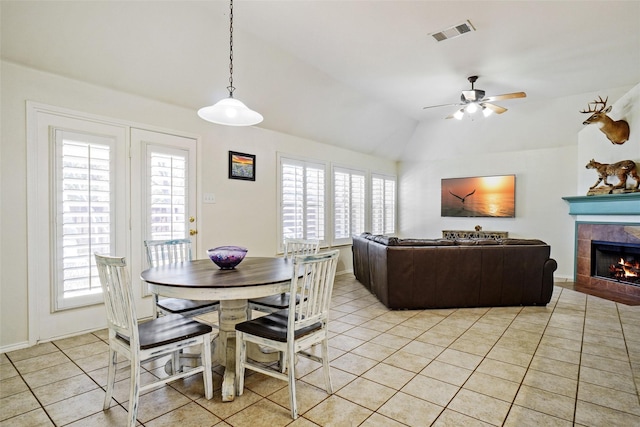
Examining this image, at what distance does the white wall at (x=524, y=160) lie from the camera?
5.62 m

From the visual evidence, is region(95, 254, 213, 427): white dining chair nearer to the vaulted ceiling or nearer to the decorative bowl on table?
the decorative bowl on table

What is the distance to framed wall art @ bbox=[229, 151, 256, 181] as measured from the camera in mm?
4395

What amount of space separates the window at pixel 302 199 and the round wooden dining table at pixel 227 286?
2.26 m

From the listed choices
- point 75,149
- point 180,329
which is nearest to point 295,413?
point 180,329

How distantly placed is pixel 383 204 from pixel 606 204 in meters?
3.81

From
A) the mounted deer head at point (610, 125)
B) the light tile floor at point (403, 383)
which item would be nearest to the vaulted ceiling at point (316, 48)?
the mounted deer head at point (610, 125)

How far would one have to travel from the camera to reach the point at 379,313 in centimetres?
395

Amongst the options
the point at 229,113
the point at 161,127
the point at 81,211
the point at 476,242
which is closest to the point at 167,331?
the point at 229,113

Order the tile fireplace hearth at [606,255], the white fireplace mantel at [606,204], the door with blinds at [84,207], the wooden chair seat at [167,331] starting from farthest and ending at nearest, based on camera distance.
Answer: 1. the tile fireplace hearth at [606,255]
2. the white fireplace mantel at [606,204]
3. the door with blinds at [84,207]
4. the wooden chair seat at [167,331]

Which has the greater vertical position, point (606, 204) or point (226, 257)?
point (606, 204)

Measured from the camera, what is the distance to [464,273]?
403 cm

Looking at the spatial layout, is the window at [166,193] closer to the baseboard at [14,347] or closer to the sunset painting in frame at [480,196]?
the baseboard at [14,347]

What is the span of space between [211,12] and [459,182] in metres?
5.80

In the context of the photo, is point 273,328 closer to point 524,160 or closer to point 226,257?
point 226,257
